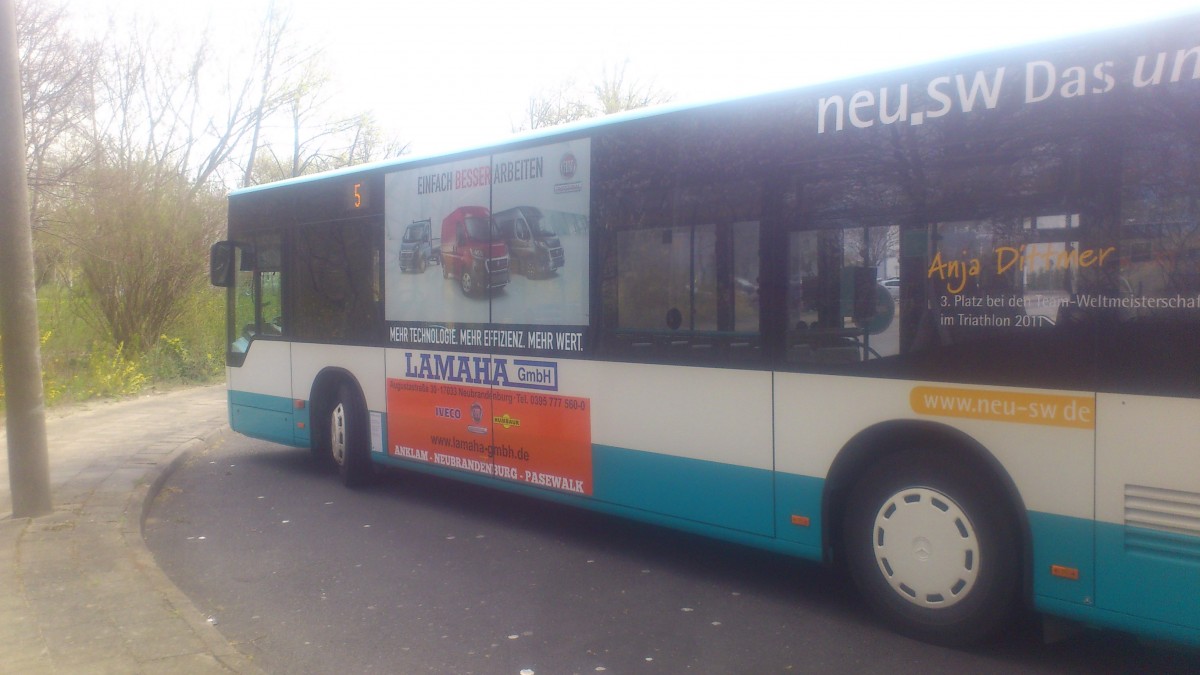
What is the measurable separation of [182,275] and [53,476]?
10.4m

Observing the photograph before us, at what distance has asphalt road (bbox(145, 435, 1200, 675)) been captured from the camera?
4.86 metres

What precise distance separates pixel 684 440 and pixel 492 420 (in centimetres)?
200

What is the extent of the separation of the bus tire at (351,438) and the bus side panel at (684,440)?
297 centimetres

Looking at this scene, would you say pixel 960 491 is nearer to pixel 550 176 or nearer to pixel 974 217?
pixel 974 217

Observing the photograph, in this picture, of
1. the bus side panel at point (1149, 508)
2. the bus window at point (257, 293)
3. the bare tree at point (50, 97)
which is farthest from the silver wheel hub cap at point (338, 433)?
the bare tree at point (50, 97)

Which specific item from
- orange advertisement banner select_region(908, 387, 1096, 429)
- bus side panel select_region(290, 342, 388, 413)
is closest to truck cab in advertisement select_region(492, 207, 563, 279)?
bus side panel select_region(290, 342, 388, 413)

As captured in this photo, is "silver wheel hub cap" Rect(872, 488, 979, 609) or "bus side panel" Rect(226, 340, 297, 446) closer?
"silver wheel hub cap" Rect(872, 488, 979, 609)

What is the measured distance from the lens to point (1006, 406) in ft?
15.3

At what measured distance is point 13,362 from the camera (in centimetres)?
741

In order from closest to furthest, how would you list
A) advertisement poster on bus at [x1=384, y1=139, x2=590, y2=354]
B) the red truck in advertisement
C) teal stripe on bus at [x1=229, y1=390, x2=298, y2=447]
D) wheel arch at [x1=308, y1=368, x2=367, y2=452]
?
1. advertisement poster on bus at [x1=384, y1=139, x2=590, y2=354]
2. the red truck in advertisement
3. wheel arch at [x1=308, y1=368, x2=367, y2=452]
4. teal stripe on bus at [x1=229, y1=390, x2=298, y2=447]

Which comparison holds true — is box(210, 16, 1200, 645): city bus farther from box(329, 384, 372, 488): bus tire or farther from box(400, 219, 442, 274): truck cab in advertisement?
box(329, 384, 372, 488): bus tire

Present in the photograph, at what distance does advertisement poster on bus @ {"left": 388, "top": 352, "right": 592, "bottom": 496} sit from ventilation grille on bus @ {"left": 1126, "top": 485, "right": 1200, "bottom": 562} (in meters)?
3.51

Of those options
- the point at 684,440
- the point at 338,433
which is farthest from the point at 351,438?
the point at 684,440

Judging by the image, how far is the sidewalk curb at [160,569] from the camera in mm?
4715
